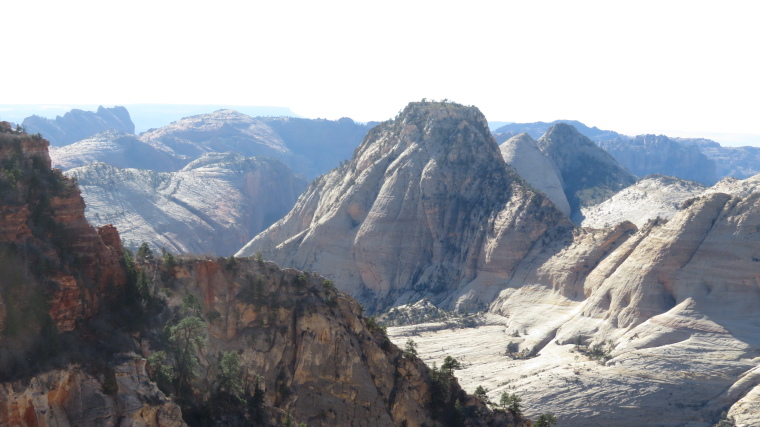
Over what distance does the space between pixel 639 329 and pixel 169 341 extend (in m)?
57.7

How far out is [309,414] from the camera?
4453cm

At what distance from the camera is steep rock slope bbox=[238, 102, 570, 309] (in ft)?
359

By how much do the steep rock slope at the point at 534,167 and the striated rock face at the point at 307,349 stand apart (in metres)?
124

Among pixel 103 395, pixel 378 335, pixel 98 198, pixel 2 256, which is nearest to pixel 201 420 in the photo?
pixel 103 395

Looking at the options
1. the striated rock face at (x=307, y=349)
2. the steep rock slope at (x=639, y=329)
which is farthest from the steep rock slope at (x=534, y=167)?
the striated rock face at (x=307, y=349)

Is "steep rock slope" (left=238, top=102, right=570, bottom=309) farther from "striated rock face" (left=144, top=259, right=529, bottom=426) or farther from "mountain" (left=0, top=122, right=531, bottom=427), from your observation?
"mountain" (left=0, top=122, right=531, bottom=427)

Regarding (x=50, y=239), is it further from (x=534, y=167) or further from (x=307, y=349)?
(x=534, y=167)

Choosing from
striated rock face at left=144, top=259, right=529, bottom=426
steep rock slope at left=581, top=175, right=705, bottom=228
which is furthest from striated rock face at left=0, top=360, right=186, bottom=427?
steep rock slope at left=581, top=175, right=705, bottom=228

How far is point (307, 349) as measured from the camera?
45.7 m

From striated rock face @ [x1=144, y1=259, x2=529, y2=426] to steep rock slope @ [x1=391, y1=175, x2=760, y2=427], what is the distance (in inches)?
976

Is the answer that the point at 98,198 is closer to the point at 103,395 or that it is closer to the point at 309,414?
the point at 309,414

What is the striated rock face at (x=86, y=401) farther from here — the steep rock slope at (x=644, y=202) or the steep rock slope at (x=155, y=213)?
the steep rock slope at (x=155, y=213)

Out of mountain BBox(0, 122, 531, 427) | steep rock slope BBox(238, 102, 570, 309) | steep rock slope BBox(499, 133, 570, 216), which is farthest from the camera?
steep rock slope BBox(499, 133, 570, 216)

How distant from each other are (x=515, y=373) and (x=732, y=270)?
24.8m
